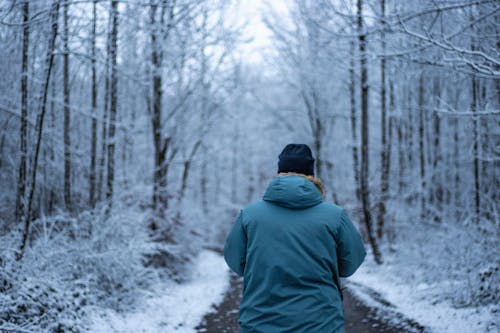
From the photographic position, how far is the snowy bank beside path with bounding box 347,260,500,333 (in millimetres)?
6469

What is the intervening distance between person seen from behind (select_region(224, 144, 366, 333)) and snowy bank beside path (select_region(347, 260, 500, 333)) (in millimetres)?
4371

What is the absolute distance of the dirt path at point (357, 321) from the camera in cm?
699

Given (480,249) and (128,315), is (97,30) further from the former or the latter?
(480,249)

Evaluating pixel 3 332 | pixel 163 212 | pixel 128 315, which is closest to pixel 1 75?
pixel 163 212

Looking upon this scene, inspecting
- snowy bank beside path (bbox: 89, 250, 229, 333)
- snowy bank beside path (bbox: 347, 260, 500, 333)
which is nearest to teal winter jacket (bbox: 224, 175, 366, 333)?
snowy bank beside path (bbox: 347, 260, 500, 333)

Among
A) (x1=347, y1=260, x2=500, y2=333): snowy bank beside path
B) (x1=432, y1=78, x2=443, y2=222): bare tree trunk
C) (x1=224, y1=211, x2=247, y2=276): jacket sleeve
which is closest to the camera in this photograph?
(x1=224, y1=211, x2=247, y2=276): jacket sleeve

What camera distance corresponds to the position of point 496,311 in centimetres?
662

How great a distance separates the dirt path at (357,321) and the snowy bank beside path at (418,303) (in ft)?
0.60

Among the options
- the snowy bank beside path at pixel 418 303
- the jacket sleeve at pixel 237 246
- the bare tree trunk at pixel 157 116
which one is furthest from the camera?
the bare tree trunk at pixel 157 116

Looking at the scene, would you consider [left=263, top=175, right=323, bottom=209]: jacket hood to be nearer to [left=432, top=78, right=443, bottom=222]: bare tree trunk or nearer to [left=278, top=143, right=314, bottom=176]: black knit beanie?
[left=278, top=143, right=314, bottom=176]: black knit beanie

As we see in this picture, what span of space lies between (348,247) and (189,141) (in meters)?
16.5

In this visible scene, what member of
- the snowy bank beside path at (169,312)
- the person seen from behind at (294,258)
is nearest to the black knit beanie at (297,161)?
Result: the person seen from behind at (294,258)

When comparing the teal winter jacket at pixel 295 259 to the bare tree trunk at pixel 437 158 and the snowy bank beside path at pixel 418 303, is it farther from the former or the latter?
the bare tree trunk at pixel 437 158

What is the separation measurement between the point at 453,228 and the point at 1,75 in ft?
39.4
